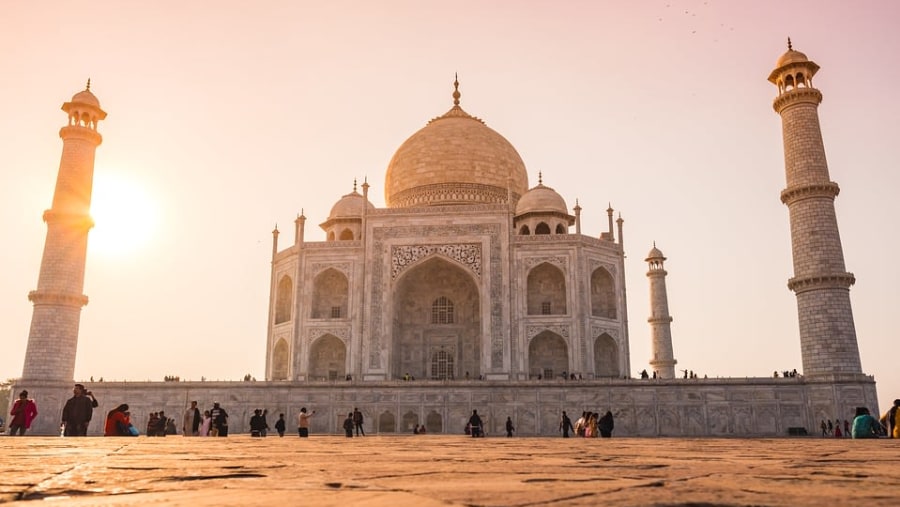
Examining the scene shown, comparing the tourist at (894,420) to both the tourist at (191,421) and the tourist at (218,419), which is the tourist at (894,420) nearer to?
the tourist at (218,419)

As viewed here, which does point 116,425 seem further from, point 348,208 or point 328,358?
point 348,208

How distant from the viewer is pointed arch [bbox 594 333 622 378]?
25.2 m

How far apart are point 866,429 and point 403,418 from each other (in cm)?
1173

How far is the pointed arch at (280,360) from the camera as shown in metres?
26.2

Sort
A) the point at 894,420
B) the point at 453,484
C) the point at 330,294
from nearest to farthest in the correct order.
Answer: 1. the point at 453,484
2. the point at 894,420
3. the point at 330,294

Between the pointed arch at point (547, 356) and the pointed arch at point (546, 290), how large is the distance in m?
0.98

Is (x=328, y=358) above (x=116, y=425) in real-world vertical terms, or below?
above

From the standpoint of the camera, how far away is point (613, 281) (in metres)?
25.9

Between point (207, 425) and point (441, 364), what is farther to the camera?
point (441, 364)

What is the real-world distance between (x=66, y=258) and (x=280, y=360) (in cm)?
853

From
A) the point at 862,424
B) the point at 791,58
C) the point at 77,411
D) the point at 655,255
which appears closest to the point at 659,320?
the point at 655,255

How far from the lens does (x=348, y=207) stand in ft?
95.3

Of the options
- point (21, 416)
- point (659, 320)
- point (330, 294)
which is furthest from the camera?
point (659, 320)

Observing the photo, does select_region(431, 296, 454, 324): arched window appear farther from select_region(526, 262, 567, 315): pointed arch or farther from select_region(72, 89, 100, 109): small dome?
select_region(72, 89, 100, 109): small dome
